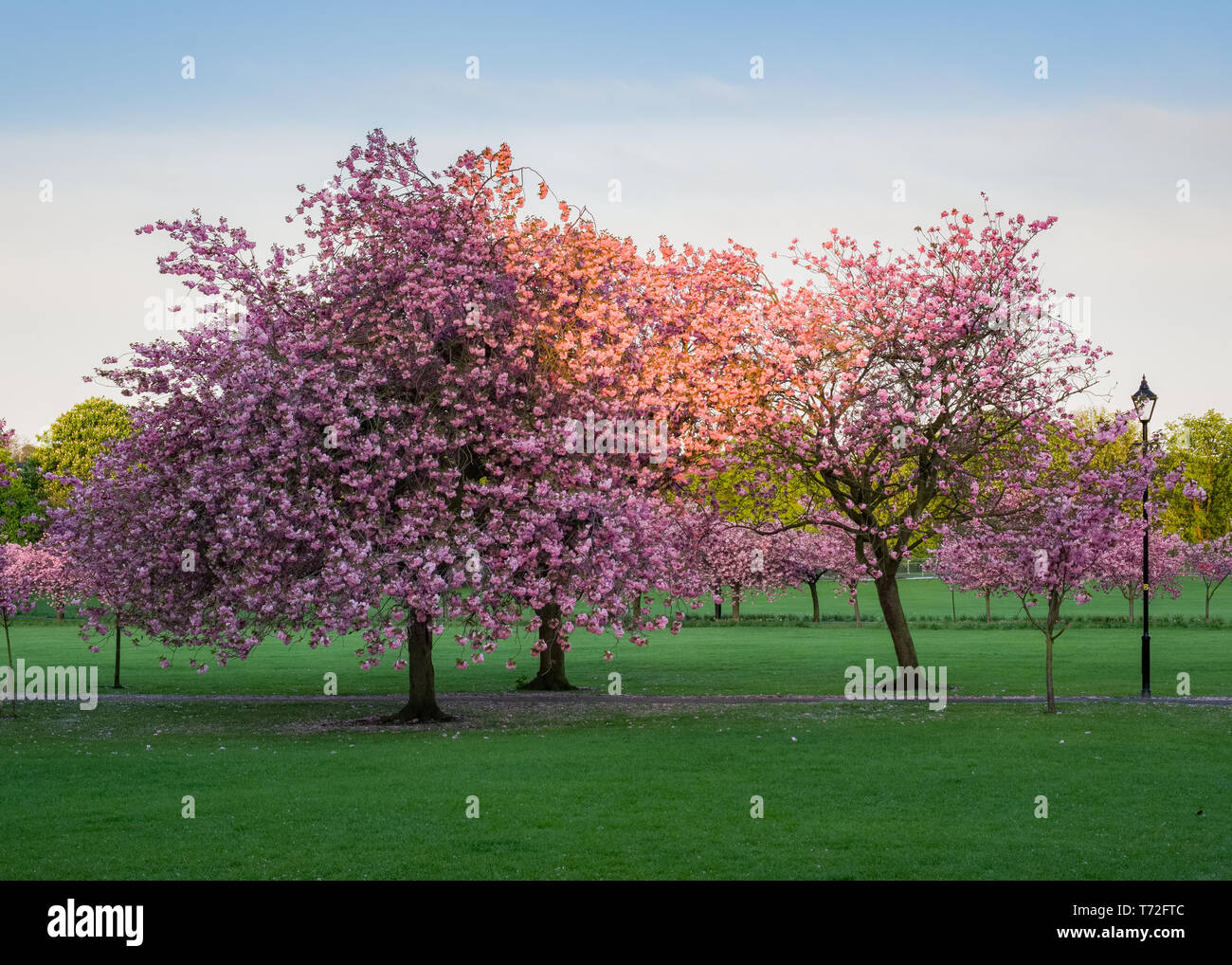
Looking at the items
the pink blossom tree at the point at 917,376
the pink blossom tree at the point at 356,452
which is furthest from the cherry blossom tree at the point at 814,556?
the pink blossom tree at the point at 356,452

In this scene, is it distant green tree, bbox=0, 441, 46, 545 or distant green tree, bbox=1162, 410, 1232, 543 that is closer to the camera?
distant green tree, bbox=0, 441, 46, 545

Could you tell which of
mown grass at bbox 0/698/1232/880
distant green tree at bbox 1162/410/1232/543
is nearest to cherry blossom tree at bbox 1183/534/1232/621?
distant green tree at bbox 1162/410/1232/543

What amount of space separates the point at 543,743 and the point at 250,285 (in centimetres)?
1132

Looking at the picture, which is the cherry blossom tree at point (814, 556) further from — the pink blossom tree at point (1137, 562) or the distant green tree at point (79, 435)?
the distant green tree at point (79, 435)

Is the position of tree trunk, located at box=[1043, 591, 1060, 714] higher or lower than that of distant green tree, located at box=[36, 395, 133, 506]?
lower

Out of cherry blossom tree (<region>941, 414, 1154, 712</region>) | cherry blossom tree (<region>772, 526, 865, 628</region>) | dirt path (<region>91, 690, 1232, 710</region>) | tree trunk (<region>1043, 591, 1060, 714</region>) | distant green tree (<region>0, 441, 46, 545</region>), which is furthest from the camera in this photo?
distant green tree (<region>0, 441, 46, 545</region>)

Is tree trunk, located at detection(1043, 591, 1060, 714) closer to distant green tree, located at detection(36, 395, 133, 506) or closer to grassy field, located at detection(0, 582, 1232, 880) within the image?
grassy field, located at detection(0, 582, 1232, 880)

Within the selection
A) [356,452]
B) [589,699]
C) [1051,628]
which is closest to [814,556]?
[589,699]

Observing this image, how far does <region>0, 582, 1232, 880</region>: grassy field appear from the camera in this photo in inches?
532

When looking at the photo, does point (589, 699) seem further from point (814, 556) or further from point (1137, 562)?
point (1137, 562)

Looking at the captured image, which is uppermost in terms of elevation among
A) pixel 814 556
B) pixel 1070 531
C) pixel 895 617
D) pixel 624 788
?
pixel 1070 531

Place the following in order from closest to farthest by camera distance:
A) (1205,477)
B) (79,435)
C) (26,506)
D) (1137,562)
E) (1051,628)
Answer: (1051,628), (1137,562), (26,506), (79,435), (1205,477)

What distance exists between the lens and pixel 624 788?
18000 mm

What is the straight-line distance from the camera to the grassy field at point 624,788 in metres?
13.5
